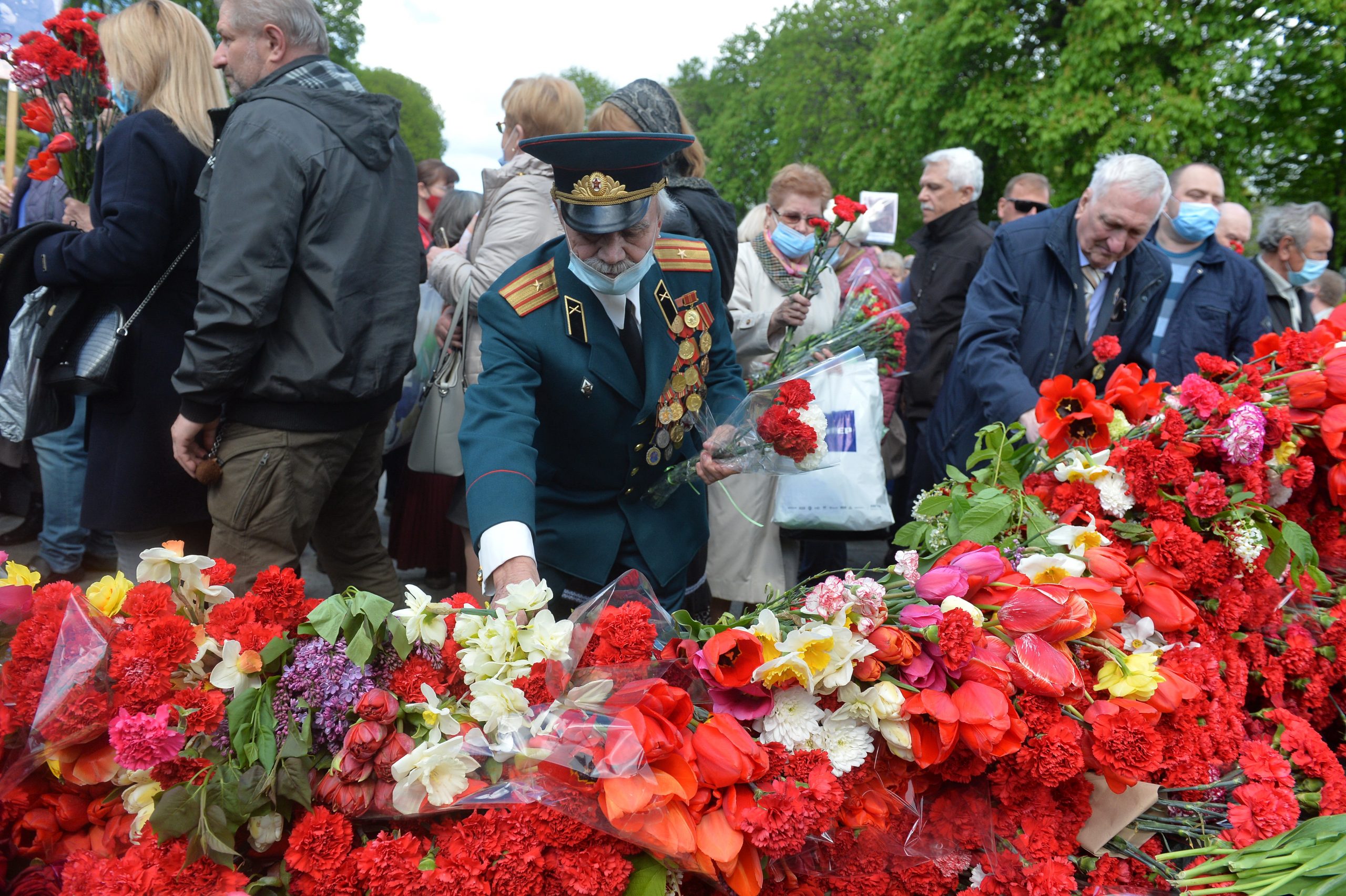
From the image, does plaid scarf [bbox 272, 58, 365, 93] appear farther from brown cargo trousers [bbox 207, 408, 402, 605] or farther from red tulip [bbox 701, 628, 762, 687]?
red tulip [bbox 701, 628, 762, 687]

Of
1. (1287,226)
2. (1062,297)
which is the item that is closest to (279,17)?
(1062,297)

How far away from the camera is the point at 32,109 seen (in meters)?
3.18

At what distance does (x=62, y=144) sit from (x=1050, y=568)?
3398mm

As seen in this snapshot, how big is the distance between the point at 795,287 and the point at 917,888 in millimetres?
2914

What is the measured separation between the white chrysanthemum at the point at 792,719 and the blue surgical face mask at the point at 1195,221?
12.8ft

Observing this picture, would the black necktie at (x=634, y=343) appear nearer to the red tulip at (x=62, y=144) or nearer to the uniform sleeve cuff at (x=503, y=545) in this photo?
the uniform sleeve cuff at (x=503, y=545)

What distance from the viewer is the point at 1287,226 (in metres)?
5.91

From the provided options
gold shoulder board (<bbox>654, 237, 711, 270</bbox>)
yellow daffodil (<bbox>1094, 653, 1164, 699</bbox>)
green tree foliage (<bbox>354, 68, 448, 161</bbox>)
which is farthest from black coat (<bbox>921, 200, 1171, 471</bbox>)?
green tree foliage (<bbox>354, 68, 448, 161</bbox>)

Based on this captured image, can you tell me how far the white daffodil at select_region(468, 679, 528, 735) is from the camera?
4.28ft

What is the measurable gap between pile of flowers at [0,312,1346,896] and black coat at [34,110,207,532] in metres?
1.73

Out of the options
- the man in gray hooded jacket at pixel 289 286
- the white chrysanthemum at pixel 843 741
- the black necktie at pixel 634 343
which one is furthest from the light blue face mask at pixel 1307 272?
the white chrysanthemum at pixel 843 741

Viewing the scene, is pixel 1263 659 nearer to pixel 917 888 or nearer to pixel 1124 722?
pixel 1124 722

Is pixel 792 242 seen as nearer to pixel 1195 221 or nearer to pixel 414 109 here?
pixel 1195 221

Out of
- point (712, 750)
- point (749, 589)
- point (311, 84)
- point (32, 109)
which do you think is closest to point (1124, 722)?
point (712, 750)
